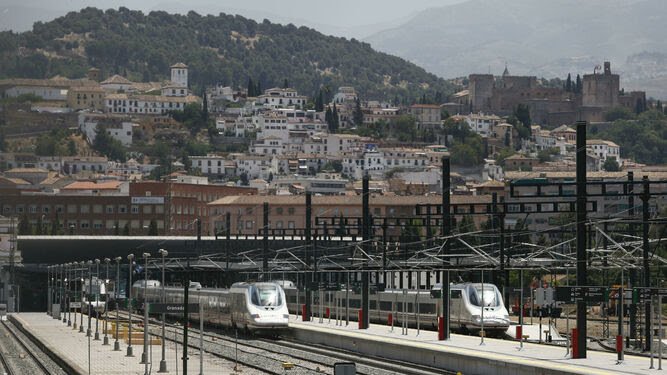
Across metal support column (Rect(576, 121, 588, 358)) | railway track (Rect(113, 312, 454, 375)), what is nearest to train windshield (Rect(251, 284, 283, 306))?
railway track (Rect(113, 312, 454, 375))

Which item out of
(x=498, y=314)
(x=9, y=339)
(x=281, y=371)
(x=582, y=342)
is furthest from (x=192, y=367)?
(x=9, y=339)

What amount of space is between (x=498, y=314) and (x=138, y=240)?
70.3 metres

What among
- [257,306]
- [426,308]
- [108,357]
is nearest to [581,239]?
[108,357]

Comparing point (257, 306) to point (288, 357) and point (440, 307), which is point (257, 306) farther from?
point (288, 357)

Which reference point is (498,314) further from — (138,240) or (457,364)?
(138,240)

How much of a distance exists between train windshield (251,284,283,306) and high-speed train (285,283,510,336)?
177 inches

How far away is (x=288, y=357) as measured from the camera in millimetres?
55938

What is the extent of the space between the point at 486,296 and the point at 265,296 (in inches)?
354

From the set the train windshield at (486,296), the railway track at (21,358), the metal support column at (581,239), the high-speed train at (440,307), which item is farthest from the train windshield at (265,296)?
the metal support column at (581,239)

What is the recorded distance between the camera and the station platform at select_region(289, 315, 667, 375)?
147 feet

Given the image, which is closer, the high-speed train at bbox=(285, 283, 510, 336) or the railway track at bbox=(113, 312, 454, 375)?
the railway track at bbox=(113, 312, 454, 375)

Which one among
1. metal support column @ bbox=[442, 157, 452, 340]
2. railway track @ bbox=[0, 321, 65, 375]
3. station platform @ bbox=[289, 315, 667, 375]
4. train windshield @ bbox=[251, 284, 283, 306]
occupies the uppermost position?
metal support column @ bbox=[442, 157, 452, 340]

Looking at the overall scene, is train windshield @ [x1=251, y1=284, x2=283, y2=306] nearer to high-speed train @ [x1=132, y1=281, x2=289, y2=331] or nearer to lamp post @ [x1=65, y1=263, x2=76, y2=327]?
high-speed train @ [x1=132, y1=281, x2=289, y2=331]

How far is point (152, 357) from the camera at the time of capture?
5400cm
